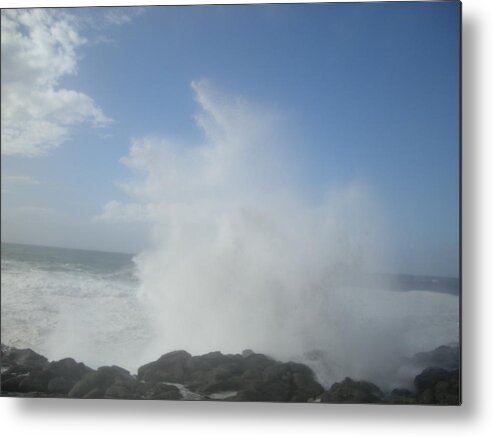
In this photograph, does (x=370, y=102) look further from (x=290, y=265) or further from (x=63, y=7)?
(x=63, y=7)

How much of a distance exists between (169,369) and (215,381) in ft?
0.76

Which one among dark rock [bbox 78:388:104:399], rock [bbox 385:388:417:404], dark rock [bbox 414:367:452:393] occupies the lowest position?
dark rock [bbox 78:388:104:399]

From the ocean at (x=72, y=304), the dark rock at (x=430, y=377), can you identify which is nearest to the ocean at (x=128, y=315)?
the ocean at (x=72, y=304)

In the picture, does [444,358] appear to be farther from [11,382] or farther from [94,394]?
[11,382]

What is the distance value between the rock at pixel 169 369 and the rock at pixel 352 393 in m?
0.67

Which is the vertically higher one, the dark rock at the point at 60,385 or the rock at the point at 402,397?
the rock at the point at 402,397

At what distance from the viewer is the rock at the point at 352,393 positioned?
282cm

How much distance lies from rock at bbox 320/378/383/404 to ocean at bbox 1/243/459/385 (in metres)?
0.05

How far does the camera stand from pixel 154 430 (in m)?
2.92

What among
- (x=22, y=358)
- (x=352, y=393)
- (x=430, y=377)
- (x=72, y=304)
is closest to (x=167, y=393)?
(x=72, y=304)

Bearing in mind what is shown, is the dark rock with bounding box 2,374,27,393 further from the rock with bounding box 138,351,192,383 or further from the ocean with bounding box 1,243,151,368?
the rock with bounding box 138,351,192,383

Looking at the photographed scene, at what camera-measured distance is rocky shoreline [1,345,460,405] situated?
9.20ft

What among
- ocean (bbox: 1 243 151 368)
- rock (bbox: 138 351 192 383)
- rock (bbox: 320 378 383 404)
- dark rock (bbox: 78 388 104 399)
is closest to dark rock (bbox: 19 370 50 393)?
ocean (bbox: 1 243 151 368)

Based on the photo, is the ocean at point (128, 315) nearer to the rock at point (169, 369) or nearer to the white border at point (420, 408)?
the rock at point (169, 369)
